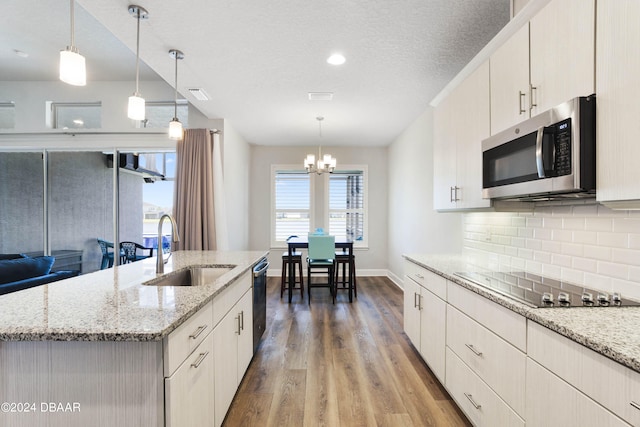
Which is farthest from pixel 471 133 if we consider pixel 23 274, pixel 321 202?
pixel 321 202

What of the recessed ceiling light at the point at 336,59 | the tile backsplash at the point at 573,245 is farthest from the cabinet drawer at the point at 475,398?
the recessed ceiling light at the point at 336,59

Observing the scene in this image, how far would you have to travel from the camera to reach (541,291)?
147 centimetres

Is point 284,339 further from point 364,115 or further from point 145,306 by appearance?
point 364,115

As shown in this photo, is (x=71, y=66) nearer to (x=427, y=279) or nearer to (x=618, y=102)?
(x=618, y=102)

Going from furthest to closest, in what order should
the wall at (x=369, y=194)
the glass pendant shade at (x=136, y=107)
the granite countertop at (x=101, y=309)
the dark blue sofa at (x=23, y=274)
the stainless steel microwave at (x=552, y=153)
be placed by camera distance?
the wall at (x=369, y=194) → the dark blue sofa at (x=23, y=274) → the glass pendant shade at (x=136, y=107) → the stainless steel microwave at (x=552, y=153) → the granite countertop at (x=101, y=309)

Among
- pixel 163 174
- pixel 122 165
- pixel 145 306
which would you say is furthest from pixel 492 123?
pixel 122 165

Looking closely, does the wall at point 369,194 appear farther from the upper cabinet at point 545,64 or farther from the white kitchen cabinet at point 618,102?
the white kitchen cabinet at point 618,102

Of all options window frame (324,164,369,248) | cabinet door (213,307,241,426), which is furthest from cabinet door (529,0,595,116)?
window frame (324,164,369,248)

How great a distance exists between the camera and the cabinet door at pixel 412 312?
8.21 ft

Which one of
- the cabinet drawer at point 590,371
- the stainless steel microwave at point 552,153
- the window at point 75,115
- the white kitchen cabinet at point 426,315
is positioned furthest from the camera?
the window at point 75,115

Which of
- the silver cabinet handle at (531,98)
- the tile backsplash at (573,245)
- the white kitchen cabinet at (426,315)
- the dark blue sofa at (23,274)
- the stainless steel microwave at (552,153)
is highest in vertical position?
the silver cabinet handle at (531,98)

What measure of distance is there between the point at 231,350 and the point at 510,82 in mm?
2278

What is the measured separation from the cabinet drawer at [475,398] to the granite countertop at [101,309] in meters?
1.44

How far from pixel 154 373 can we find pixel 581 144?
5.97ft
